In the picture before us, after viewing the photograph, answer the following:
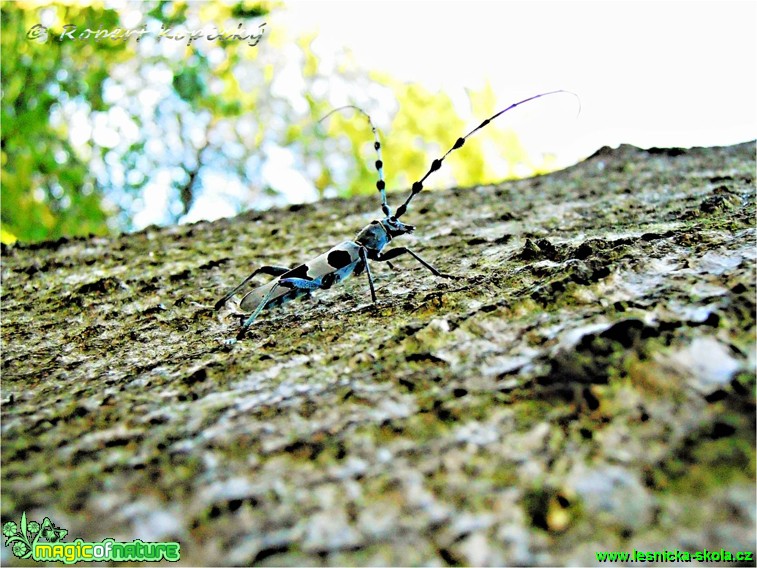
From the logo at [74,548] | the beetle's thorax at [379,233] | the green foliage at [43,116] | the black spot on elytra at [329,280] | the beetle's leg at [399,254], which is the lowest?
the logo at [74,548]

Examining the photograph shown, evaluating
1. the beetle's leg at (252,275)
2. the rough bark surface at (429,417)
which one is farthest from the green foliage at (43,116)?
the rough bark surface at (429,417)

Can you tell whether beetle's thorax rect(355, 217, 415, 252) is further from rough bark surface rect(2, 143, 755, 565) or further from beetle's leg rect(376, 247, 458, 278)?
rough bark surface rect(2, 143, 755, 565)

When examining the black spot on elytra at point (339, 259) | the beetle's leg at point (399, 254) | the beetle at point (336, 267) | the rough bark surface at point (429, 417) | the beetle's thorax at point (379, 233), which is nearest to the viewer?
the rough bark surface at point (429, 417)

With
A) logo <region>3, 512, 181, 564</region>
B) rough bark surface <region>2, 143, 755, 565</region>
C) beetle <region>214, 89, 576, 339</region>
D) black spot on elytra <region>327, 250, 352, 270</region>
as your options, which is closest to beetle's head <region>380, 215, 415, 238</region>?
beetle <region>214, 89, 576, 339</region>

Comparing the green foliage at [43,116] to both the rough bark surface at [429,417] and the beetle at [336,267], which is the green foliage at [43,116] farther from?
the rough bark surface at [429,417]

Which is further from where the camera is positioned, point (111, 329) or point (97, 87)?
point (97, 87)

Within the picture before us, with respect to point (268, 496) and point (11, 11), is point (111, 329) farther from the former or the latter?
point (11, 11)

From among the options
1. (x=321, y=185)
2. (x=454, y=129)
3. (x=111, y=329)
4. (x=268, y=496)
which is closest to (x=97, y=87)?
(x=321, y=185)

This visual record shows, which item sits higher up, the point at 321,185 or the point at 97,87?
the point at 97,87
